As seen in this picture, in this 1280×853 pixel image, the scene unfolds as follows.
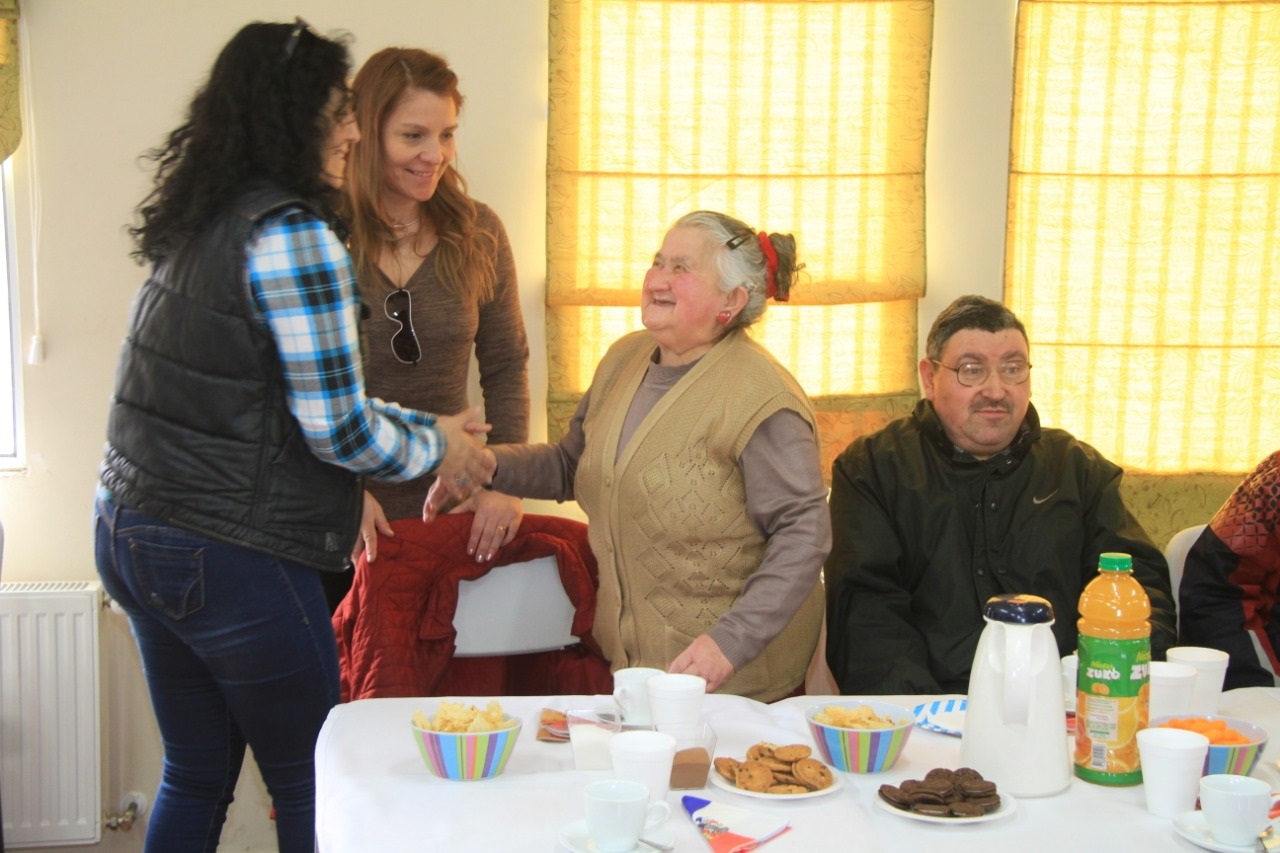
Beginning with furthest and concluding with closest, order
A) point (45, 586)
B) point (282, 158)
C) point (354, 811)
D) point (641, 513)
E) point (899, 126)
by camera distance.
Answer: point (899, 126) < point (45, 586) < point (641, 513) < point (282, 158) < point (354, 811)

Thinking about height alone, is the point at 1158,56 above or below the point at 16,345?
above

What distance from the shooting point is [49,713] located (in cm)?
279

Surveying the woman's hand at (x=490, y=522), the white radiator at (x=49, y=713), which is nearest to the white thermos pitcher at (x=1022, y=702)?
the woman's hand at (x=490, y=522)

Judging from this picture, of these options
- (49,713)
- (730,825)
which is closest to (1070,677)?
(730,825)

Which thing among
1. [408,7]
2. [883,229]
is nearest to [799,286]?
[883,229]

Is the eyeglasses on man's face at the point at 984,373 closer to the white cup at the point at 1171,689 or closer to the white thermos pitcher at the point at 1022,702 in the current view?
the white cup at the point at 1171,689

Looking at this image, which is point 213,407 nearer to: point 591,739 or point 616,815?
point 591,739

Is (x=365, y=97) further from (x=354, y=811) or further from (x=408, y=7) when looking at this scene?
(x=354, y=811)

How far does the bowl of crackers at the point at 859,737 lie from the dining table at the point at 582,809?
0.6 inches

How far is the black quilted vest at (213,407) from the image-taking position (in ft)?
5.59

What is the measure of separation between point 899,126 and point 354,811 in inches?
87.3

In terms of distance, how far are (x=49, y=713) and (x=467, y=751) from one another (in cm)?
182

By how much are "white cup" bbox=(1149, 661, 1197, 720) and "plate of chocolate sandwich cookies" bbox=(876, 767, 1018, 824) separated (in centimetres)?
34

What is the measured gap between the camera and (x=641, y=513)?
6.89ft
